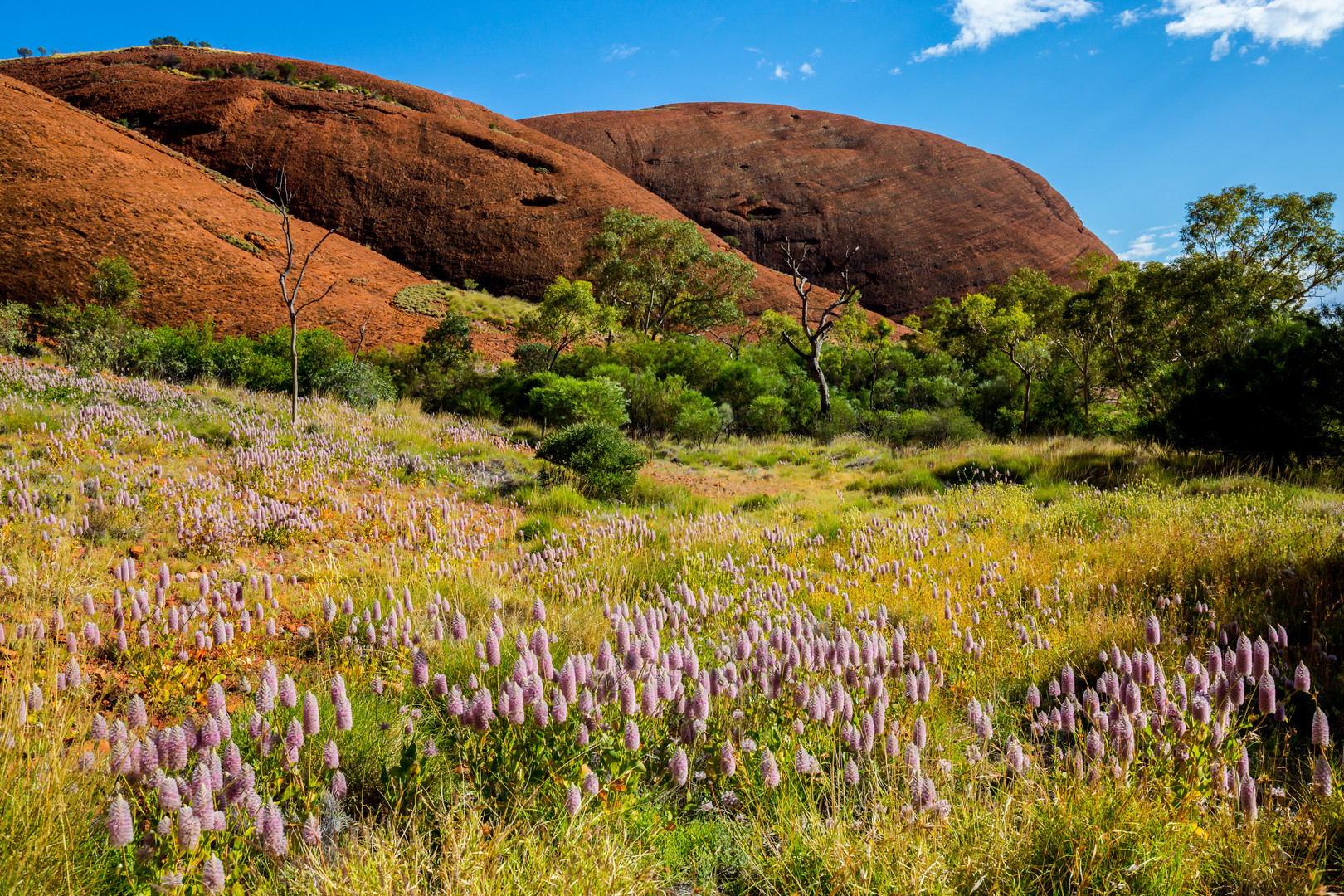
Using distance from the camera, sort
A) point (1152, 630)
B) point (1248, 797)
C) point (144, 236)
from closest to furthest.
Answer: point (1248, 797)
point (1152, 630)
point (144, 236)

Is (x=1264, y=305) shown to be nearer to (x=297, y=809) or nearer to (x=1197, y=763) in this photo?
(x=1197, y=763)

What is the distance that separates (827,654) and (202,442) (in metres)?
9.65

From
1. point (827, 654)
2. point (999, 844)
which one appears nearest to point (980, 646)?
point (827, 654)

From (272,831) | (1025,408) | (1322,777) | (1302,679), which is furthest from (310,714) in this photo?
(1025,408)

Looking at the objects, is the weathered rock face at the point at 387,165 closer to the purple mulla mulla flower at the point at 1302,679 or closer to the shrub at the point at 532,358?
the shrub at the point at 532,358

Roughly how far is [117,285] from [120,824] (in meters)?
34.7

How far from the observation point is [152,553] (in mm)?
5137

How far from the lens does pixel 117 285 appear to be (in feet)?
88.9

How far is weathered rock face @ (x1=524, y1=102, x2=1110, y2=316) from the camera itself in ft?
222

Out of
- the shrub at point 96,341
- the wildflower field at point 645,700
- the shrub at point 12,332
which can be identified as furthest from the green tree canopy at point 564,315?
the wildflower field at point 645,700

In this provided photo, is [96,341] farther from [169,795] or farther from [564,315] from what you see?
[169,795]

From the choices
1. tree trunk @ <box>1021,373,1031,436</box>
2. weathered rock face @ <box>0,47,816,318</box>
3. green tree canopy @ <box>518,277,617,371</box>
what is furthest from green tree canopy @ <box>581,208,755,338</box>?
tree trunk @ <box>1021,373,1031,436</box>

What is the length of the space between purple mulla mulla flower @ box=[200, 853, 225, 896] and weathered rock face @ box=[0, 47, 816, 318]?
49.7 m

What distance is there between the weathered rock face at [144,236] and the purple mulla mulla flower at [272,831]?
113 feet
